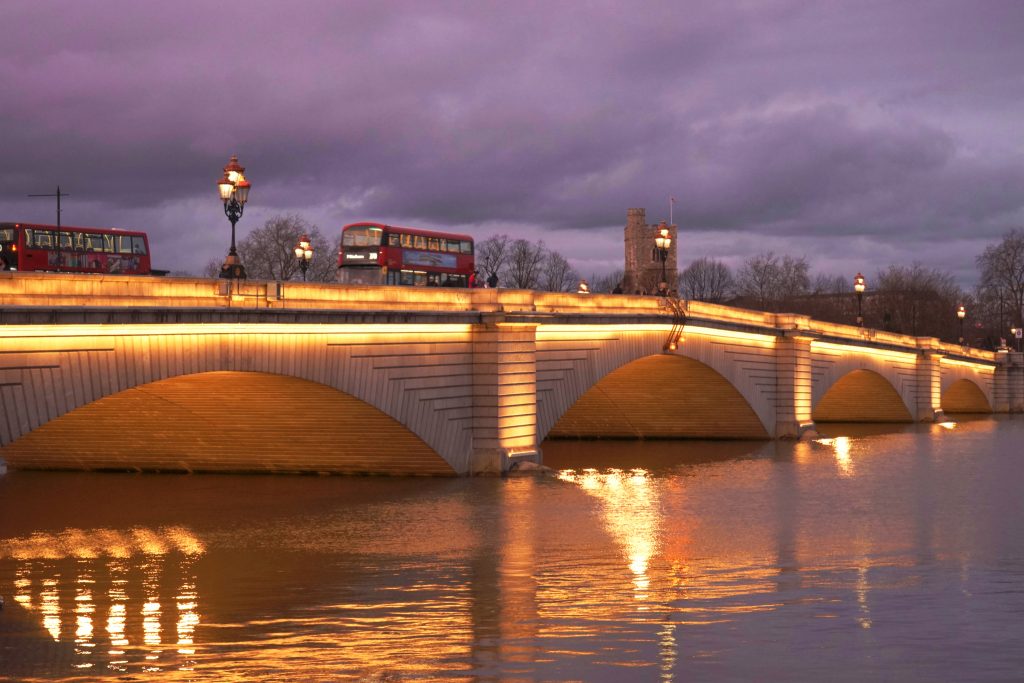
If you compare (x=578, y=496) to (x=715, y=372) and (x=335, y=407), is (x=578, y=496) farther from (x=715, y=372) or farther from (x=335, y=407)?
(x=715, y=372)

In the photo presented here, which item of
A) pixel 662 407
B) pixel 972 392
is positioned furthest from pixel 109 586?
pixel 972 392

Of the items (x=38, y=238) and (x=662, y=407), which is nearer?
(x=38, y=238)

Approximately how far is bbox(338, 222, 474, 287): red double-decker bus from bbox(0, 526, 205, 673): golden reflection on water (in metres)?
19.2

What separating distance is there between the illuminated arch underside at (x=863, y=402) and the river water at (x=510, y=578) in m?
30.2

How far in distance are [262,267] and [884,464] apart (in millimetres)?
54523

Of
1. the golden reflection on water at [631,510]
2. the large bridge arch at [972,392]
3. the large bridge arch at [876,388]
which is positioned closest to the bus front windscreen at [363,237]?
the golden reflection on water at [631,510]

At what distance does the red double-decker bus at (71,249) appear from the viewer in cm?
3369

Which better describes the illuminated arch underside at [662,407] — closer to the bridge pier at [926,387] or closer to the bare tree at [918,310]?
the bridge pier at [926,387]

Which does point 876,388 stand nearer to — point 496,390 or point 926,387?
point 926,387

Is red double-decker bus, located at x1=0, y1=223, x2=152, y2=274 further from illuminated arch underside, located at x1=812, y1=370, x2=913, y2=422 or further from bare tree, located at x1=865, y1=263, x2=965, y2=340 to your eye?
bare tree, located at x1=865, y1=263, x2=965, y2=340

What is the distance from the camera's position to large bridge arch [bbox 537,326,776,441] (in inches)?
1380

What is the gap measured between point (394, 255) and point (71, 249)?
11.1 meters

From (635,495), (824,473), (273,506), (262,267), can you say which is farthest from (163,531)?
(262,267)

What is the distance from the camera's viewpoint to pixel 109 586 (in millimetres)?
18609
